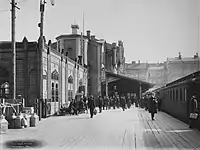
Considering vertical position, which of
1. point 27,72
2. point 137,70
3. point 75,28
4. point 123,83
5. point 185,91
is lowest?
point 185,91

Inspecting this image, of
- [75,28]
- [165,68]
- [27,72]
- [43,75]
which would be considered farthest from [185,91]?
[27,72]

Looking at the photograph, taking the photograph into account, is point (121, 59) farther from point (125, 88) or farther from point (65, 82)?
point (65, 82)

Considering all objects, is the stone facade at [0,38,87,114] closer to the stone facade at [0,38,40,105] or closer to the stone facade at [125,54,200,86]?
the stone facade at [0,38,40,105]

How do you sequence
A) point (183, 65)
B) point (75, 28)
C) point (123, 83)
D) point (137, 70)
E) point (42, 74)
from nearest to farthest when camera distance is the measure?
point (75, 28) < point (183, 65) < point (137, 70) < point (123, 83) < point (42, 74)

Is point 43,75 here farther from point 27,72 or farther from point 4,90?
point 4,90

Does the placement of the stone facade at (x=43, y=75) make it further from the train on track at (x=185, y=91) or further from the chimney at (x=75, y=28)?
the train on track at (x=185, y=91)

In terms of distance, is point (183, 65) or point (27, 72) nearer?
point (183, 65)

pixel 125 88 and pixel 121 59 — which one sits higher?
pixel 121 59

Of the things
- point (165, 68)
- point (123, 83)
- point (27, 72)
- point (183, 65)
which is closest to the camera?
point (183, 65)

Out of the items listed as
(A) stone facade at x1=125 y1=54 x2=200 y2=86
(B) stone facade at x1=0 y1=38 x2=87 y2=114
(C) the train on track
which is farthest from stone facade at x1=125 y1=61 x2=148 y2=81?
(B) stone facade at x1=0 y1=38 x2=87 y2=114

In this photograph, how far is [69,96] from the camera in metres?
10.7

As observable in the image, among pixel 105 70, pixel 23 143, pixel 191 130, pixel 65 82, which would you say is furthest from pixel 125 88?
pixel 65 82

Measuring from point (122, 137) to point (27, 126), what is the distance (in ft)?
9.89

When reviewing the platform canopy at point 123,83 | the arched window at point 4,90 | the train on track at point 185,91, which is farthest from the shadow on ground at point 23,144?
the train on track at point 185,91
